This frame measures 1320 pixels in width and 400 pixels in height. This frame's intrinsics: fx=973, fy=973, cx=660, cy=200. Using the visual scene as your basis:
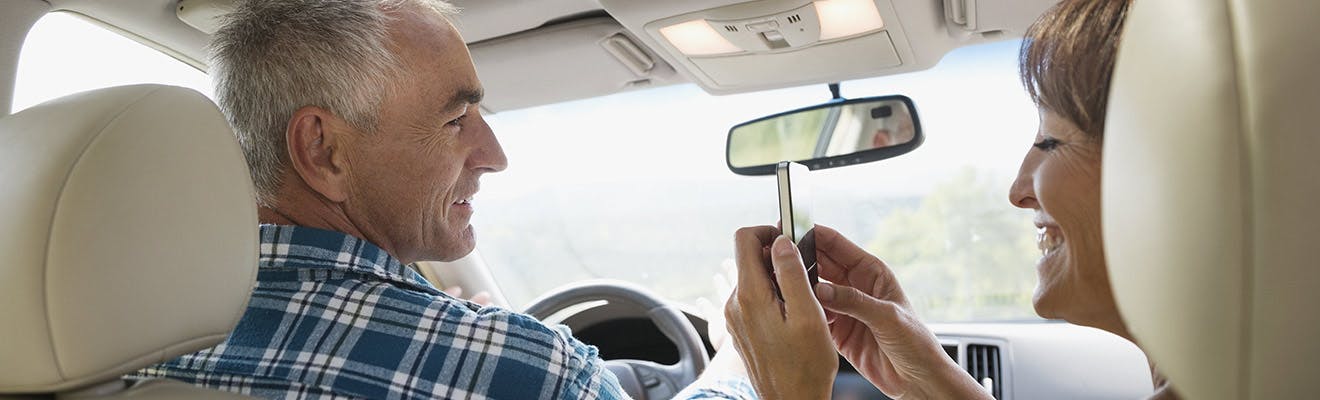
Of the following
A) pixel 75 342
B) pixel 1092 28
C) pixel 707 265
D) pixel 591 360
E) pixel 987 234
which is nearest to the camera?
pixel 1092 28

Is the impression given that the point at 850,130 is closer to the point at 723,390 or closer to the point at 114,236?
the point at 723,390

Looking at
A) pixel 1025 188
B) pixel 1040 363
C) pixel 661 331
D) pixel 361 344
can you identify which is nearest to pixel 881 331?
pixel 1025 188

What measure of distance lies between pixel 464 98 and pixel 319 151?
326mm

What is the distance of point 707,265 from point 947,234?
165cm

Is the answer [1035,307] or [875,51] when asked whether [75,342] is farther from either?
[875,51]

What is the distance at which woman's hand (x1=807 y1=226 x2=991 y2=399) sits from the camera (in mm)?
1665

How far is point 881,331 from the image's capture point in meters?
1.70

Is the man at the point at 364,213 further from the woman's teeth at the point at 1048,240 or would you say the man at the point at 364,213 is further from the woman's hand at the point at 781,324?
the woman's teeth at the point at 1048,240

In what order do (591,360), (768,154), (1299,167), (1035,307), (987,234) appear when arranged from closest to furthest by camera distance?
(1299,167) < (1035,307) < (591,360) < (768,154) < (987,234)

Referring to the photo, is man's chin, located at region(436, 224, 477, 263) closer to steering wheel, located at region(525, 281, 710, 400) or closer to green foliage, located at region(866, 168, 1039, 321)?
steering wheel, located at region(525, 281, 710, 400)

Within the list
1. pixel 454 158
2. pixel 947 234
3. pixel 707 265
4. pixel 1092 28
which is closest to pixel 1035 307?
pixel 1092 28

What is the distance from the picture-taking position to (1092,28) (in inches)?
42.1

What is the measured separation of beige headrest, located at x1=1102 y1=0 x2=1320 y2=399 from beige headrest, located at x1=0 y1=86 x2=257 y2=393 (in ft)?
3.68

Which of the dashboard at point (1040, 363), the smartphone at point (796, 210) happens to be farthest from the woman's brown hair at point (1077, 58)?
the dashboard at point (1040, 363)
